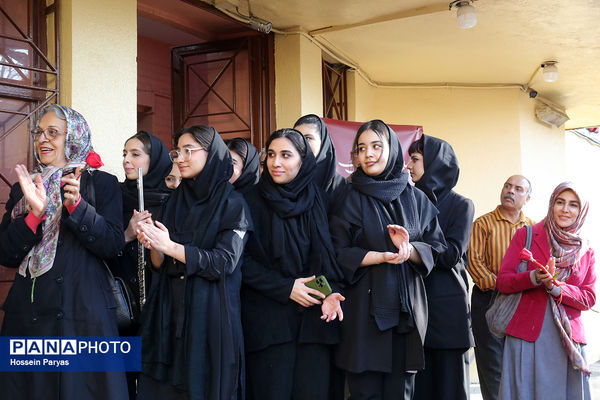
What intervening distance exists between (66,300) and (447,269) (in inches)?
79.9

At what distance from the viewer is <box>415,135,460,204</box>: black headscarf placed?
11.9ft

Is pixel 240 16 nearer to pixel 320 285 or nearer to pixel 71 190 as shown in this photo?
pixel 71 190

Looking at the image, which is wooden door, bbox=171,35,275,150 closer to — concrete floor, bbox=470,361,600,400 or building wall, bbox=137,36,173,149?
building wall, bbox=137,36,173,149

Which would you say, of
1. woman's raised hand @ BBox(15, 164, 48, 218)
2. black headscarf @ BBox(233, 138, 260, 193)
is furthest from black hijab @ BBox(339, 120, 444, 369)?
woman's raised hand @ BBox(15, 164, 48, 218)

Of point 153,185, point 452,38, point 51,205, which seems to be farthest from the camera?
point 452,38

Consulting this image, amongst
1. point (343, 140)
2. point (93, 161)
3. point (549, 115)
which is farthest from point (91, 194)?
point (549, 115)

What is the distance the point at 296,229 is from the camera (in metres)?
2.97

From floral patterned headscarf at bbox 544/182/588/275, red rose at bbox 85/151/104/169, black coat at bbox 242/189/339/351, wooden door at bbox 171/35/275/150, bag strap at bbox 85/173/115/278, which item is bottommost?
black coat at bbox 242/189/339/351

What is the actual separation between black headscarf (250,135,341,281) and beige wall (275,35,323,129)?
9.29ft

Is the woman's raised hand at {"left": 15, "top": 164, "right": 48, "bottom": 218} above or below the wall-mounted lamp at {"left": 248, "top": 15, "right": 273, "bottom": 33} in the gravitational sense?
below

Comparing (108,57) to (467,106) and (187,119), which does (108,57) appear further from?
(467,106)

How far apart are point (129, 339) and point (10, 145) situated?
1627 millimetres

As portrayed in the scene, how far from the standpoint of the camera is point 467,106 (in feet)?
27.9

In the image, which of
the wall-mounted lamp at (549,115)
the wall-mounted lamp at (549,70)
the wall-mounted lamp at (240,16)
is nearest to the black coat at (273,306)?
the wall-mounted lamp at (240,16)
